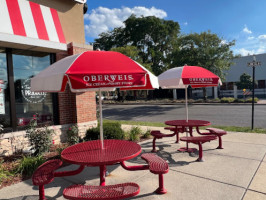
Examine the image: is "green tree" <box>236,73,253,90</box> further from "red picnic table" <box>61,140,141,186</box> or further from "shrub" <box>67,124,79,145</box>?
"red picnic table" <box>61,140,141,186</box>

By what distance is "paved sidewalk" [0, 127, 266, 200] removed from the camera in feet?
11.3

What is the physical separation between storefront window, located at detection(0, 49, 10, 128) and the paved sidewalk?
2.63 meters

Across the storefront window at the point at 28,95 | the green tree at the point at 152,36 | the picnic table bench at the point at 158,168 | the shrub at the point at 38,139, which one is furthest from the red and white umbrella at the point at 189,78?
the green tree at the point at 152,36

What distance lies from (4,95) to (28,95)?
0.72 m

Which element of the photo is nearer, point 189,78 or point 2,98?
point 189,78

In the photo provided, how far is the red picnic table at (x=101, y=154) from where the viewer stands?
3.08 m

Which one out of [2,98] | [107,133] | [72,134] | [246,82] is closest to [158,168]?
[107,133]

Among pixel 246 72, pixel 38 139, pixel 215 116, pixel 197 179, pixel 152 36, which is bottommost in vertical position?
pixel 215 116

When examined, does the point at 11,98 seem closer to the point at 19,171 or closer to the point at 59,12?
the point at 19,171

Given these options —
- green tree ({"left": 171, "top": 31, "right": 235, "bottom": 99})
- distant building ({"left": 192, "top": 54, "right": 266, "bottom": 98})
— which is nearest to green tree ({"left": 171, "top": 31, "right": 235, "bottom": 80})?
green tree ({"left": 171, "top": 31, "right": 235, "bottom": 99})

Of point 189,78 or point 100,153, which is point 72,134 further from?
point 189,78

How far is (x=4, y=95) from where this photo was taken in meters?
5.99

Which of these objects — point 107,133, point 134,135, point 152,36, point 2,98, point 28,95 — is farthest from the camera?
point 152,36

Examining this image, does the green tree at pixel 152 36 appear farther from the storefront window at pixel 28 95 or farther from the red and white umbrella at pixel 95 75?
the red and white umbrella at pixel 95 75
